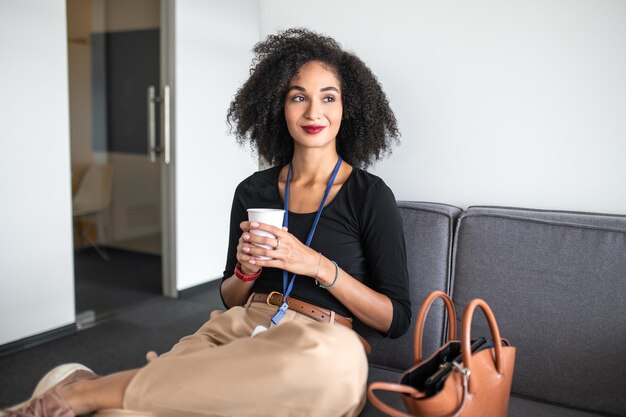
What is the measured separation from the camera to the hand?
56.4 inches

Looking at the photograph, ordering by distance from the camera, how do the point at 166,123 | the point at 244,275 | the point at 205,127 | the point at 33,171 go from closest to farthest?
1. the point at 244,275
2. the point at 33,171
3. the point at 166,123
4. the point at 205,127

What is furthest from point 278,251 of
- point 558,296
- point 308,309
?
point 558,296

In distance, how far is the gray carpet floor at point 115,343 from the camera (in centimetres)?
262

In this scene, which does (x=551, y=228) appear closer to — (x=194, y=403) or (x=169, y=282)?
(x=194, y=403)

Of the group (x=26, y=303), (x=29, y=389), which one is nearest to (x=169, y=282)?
(x=26, y=303)

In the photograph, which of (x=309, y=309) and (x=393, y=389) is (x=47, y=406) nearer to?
(x=309, y=309)

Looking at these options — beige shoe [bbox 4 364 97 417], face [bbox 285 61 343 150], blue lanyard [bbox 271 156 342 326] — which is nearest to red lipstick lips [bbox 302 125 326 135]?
face [bbox 285 61 343 150]

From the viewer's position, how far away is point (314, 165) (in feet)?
5.95

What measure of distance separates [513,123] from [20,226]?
2.43 meters

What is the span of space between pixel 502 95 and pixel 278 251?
91cm

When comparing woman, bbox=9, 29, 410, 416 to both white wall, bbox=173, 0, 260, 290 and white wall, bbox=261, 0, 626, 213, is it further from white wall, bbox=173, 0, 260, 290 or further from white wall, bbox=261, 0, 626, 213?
white wall, bbox=173, 0, 260, 290

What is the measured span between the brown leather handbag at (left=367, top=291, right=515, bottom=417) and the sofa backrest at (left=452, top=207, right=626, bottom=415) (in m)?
0.32

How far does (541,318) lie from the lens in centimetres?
153

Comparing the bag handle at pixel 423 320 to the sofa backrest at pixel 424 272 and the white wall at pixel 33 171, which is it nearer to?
the sofa backrest at pixel 424 272
